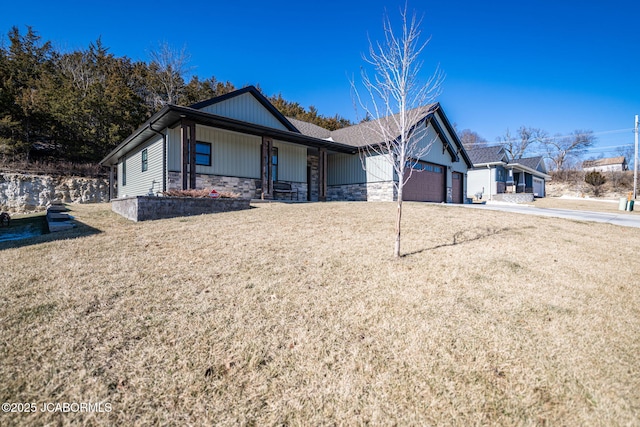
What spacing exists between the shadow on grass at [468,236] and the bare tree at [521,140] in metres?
49.5

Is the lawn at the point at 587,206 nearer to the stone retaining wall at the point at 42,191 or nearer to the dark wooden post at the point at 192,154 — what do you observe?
the dark wooden post at the point at 192,154

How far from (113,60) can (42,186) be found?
54.8ft

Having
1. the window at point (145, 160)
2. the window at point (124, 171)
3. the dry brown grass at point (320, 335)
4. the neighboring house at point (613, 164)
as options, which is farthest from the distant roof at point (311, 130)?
the neighboring house at point (613, 164)

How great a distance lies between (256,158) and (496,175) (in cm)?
2409

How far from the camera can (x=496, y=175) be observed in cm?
2759

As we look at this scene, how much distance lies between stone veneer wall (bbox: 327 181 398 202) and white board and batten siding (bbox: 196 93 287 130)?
201 inches

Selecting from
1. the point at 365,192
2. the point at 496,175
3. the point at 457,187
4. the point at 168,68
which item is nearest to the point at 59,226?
the point at 365,192

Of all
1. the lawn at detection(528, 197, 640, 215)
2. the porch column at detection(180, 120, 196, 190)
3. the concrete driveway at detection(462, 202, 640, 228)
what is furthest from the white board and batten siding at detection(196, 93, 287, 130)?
the lawn at detection(528, 197, 640, 215)

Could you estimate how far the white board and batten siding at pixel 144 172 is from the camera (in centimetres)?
1251

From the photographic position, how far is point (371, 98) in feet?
18.6

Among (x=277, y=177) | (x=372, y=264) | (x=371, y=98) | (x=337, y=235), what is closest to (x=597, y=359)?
(x=372, y=264)

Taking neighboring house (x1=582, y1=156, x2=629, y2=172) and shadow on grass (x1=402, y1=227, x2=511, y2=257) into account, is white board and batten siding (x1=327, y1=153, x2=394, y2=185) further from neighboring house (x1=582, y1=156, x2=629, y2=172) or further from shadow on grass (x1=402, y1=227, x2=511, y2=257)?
neighboring house (x1=582, y1=156, x2=629, y2=172)

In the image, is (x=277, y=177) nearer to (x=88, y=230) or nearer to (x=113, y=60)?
(x=88, y=230)

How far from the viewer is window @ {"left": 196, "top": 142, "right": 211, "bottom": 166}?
12164 millimetres
